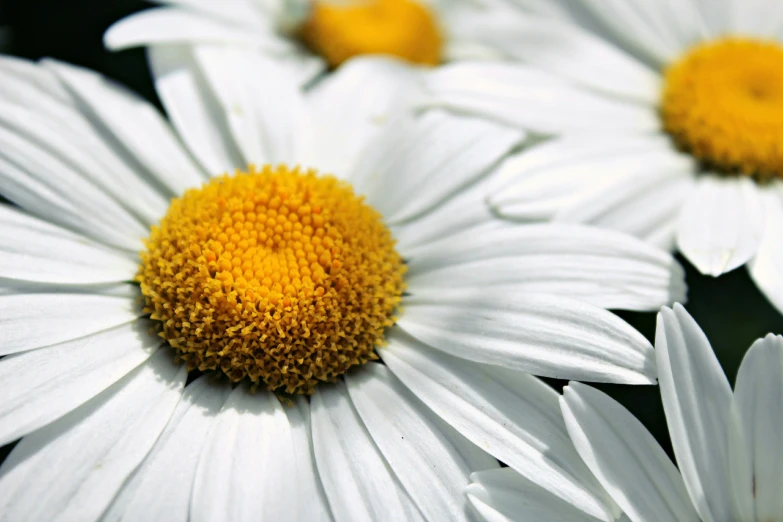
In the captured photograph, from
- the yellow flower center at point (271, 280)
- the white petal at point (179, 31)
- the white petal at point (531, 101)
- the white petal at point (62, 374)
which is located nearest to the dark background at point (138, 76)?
the white petal at point (179, 31)

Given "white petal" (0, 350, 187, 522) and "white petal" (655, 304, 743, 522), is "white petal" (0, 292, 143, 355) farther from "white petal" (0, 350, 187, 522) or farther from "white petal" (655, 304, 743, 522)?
"white petal" (655, 304, 743, 522)

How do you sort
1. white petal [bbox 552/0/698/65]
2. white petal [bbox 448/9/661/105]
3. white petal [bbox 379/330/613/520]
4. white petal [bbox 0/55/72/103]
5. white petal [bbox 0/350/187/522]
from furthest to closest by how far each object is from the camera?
white petal [bbox 552/0/698/65] < white petal [bbox 448/9/661/105] < white petal [bbox 0/55/72/103] < white petal [bbox 379/330/613/520] < white petal [bbox 0/350/187/522]

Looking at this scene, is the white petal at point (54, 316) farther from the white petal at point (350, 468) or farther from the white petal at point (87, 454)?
the white petal at point (350, 468)

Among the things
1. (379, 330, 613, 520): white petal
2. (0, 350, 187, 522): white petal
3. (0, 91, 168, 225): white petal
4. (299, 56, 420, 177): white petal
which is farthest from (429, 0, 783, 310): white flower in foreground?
(0, 350, 187, 522): white petal

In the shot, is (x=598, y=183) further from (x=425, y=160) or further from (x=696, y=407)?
(x=696, y=407)

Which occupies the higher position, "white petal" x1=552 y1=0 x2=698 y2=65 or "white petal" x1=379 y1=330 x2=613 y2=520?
"white petal" x1=552 y1=0 x2=698 y2=65

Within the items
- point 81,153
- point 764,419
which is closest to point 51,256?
point 81,153
